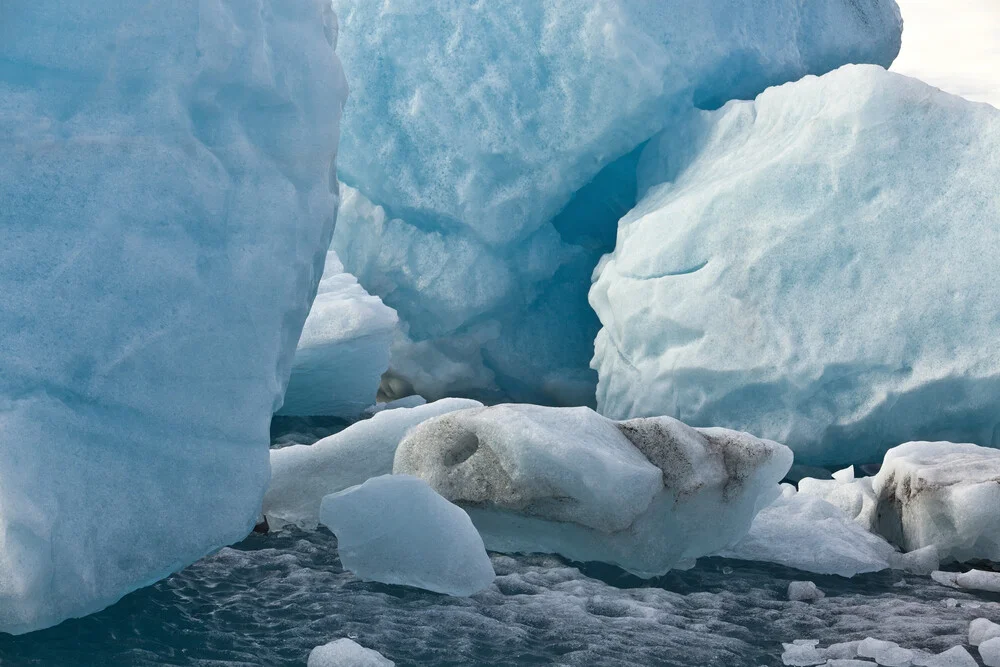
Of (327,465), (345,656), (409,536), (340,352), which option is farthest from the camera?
(340,352)

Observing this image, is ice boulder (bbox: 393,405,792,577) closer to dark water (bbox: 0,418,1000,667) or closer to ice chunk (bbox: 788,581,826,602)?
dark water (bbox: 0,418,1000,667)

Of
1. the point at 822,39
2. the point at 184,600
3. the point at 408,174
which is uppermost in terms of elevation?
the point at 822,39

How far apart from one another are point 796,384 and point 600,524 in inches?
90.0

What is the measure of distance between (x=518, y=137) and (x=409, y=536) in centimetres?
410

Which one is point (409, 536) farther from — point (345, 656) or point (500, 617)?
point (345, 656)

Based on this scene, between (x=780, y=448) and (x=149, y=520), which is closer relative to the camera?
(x=149, y=520)

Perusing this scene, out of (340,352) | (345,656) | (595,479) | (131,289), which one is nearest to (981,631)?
(595,479)

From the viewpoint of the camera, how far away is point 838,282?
224 inches

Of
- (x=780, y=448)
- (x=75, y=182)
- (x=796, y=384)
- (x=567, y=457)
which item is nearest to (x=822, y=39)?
(x=796, y=384)

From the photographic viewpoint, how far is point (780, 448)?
13.4 feet

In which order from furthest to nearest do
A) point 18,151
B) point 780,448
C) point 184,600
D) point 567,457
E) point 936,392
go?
point 936,392, point 780,448, point 567,457, point 184,600, point 18,151

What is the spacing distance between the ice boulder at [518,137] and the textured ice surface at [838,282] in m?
0.91

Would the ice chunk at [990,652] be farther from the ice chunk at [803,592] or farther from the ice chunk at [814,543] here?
the ice chunk at [814,543]

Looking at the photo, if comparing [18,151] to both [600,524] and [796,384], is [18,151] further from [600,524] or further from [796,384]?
[796,384]
